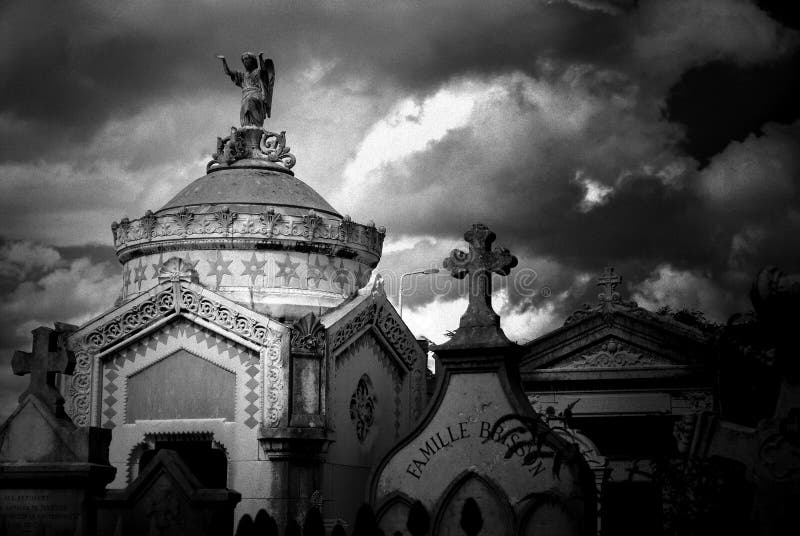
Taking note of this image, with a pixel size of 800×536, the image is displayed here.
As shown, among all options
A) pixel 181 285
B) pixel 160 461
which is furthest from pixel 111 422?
pixel 160 461

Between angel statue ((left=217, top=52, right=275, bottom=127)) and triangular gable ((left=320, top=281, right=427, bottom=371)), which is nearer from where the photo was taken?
triangular gable ((left=320, top=281, right=427, bottom=371))

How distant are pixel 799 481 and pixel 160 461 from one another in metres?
7.36

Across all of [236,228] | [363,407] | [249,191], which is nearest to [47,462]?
[236,228]

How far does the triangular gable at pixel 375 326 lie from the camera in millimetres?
19016

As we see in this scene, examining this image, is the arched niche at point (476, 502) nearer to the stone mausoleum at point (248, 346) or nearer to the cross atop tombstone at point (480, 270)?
the cross atop tombstone at point (480, 270)

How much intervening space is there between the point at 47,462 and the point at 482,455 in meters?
5.40

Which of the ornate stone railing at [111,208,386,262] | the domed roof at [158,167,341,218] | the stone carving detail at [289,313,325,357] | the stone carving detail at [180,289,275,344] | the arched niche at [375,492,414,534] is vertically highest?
the domed roof at [158,167,341,218]

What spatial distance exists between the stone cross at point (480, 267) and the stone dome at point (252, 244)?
7371 millimetres

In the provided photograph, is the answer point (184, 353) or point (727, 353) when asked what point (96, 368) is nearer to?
point (184, 353)

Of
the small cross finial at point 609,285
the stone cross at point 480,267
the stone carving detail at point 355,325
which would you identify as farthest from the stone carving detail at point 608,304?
the stone cross at point 480,267

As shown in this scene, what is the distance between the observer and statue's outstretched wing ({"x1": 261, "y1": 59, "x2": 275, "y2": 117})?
22.1 metres

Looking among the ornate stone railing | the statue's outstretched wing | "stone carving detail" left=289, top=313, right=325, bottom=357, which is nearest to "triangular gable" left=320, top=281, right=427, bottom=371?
"stone carving detail" left=289, top=313, right=325, bottom=357

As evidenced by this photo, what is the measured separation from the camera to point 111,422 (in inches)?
754

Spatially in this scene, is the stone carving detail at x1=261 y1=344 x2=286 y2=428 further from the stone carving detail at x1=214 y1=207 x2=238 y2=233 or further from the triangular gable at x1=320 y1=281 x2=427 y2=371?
the stone carving detail at x1=214 y1=207 x2=238 y2=233
